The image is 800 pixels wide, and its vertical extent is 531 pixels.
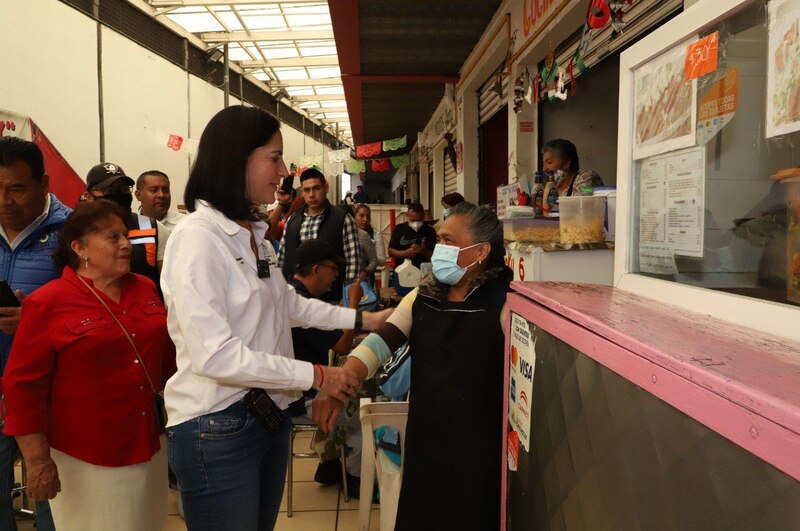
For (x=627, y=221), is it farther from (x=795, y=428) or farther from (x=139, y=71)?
(x=139, y=71)

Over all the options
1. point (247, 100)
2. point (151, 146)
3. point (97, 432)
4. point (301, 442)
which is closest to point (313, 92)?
point (247, 100)

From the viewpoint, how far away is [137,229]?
9.05 feet

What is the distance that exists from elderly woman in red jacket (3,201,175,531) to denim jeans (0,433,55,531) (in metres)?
0.20

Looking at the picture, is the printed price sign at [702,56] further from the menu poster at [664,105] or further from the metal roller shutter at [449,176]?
the metal roller shutter at [449,176]

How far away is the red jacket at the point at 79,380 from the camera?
177 centimetres

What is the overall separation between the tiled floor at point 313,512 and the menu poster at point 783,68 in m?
2.67

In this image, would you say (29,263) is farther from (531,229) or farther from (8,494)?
(531,229)

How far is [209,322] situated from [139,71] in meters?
7.20

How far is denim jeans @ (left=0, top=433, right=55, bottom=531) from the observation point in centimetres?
196

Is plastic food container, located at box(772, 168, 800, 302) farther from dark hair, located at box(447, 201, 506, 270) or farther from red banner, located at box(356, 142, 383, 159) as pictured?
red banner, located at box(356, 142, 383, 159)

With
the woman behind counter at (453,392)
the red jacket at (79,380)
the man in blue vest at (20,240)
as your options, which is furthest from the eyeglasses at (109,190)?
the woman behind counter at (453,392)

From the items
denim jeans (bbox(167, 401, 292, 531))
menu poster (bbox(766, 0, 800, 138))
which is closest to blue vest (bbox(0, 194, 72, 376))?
denim jeans (bbox(167, 401, 292, 531))

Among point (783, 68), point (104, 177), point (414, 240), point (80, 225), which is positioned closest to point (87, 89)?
point (414, 240)

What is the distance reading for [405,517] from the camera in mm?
1966
